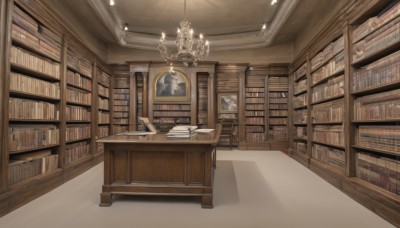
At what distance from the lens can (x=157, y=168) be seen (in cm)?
253

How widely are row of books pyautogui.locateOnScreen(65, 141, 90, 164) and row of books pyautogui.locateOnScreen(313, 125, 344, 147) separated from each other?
4383 millimetres

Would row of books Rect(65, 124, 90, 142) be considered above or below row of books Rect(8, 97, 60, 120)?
below

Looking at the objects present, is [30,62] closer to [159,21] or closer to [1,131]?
[1,131]

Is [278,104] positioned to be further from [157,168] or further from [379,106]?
[157,168]

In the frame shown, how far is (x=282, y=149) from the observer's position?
658 cm

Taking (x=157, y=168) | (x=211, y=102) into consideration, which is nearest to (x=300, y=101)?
(x=211, y=102)

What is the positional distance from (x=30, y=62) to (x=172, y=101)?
4021mm

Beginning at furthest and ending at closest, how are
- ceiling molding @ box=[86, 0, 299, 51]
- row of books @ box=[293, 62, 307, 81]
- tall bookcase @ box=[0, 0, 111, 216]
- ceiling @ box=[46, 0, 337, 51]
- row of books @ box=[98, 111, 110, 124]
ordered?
ceiling molding @ box=[86, 0, 299, 51]
row of books @ box=[98, 111, 110, 124]
row of books @ box=[293, 62, 307, 81]
ceiling @ box=[46, 0, 337, 51]
tall bookcase @ box=[0, 0, 111, 216]

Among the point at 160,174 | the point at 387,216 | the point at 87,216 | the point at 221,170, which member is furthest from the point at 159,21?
the point at 387,216

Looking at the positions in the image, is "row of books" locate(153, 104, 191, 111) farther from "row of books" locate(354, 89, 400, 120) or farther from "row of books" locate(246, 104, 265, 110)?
"row of books" locate(354, 89, 400, 120)

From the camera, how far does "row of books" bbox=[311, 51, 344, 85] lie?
10.8 feet

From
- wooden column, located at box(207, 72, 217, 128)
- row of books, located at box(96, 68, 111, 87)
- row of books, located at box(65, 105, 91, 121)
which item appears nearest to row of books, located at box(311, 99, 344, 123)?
wooden column, located at box(207, 72, 217, 128)

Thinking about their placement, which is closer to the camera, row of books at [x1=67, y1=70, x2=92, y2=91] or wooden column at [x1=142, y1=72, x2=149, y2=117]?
row of books at [x1=67, y1=70, x2=92, y2=91]

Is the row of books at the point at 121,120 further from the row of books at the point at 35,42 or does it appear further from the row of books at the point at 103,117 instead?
the row of books at the point at 35,42
